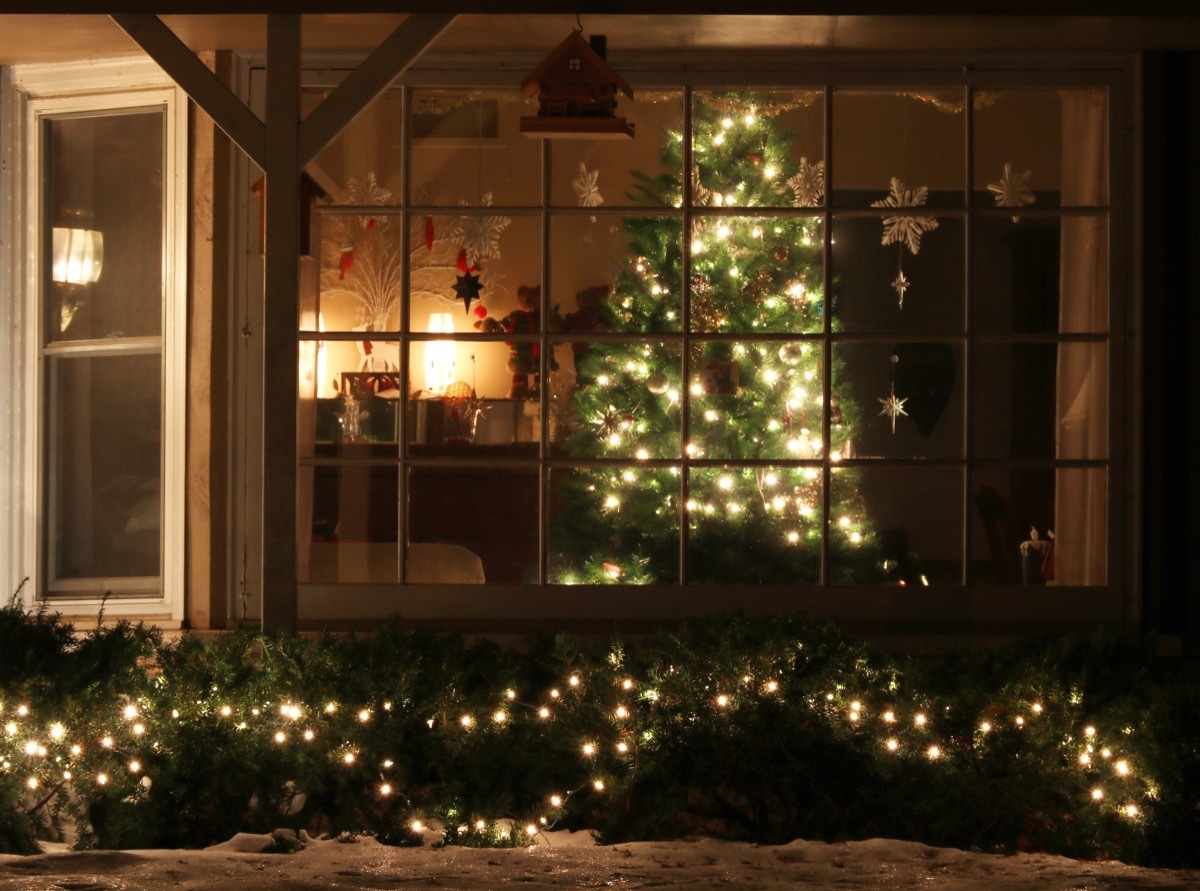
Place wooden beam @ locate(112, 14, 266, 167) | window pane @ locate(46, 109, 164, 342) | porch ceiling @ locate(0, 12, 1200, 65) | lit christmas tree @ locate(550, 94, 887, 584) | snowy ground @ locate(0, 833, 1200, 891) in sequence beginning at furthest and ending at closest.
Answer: window pane @ locate(46, 109, 164, 342) < lit christmas tree @ locate(550, 94, 887, 584) < porch ceiling @ locate(0, 12, 1200, 65) < wooden beam @ locate(112, 14, 266, 167) < snowy ground @ locate(0, 833, 1200, 891)

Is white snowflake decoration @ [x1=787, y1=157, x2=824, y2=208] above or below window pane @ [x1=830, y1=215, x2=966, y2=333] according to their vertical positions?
above

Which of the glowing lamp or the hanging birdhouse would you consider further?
the glowing lamp

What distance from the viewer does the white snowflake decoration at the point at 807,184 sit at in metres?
5.36

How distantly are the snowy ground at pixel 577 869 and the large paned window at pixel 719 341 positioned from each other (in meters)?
1.58

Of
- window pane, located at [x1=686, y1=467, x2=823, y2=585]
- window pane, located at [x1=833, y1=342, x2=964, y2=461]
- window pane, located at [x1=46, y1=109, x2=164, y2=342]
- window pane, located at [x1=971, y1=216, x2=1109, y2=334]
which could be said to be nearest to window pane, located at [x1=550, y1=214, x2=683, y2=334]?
window pane, located at [x1=686, y1=467, x2=823, y2=585]

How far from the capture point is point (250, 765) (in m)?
3.99

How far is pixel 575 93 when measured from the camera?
4332 millimetres

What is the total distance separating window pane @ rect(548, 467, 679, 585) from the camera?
17.7 ft

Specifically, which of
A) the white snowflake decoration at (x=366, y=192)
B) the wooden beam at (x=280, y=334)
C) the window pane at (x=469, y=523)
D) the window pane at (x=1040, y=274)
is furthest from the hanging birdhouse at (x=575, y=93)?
the window pane at (x=1040, y=274)

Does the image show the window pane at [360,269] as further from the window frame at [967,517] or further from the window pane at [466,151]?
the window frame at [967,517]

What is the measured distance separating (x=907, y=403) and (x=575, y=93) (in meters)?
1.90

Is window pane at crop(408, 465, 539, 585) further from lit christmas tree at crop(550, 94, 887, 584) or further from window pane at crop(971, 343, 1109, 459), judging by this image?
window pane at crop(971, 343, 1109, 459)

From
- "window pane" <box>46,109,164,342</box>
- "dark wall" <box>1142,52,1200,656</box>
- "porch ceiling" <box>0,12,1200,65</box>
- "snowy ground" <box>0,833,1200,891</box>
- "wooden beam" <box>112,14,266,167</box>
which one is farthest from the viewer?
"window pane" <box>46,109,164,342</box>

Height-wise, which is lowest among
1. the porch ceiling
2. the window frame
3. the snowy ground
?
the snowy ground
